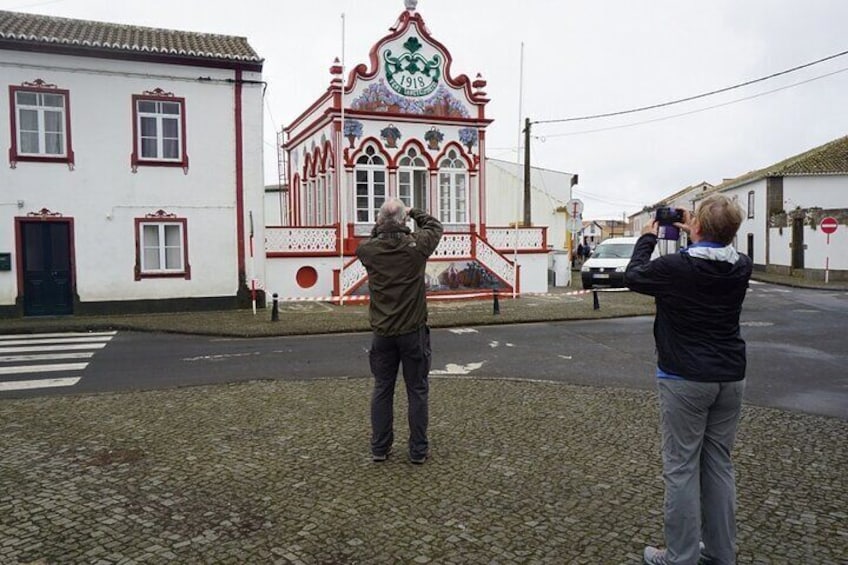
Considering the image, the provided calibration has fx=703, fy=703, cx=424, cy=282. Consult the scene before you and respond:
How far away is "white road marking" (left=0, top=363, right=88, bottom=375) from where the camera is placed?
1025 centimetres

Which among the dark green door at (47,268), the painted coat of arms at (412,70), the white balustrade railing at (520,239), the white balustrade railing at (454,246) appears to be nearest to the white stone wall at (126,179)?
the dark green door at (47,268)

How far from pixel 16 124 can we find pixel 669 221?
17.5m

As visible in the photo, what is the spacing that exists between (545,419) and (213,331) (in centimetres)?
923

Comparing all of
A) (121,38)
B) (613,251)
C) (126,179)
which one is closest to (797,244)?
(613,251)

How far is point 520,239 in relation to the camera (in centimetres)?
2383

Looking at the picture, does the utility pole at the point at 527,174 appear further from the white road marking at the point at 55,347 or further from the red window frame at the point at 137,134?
the white road marking at the point at 55,347

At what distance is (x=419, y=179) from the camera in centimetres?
2341

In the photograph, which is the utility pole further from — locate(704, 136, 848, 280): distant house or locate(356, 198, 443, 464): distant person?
locate(356, 198, 443, 464): distant person

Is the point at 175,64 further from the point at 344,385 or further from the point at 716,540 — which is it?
the point at 716,540

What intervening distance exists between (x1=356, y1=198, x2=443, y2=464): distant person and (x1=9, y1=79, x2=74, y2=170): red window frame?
1457cm

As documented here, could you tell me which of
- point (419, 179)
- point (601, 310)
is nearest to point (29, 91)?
point (419, 179)

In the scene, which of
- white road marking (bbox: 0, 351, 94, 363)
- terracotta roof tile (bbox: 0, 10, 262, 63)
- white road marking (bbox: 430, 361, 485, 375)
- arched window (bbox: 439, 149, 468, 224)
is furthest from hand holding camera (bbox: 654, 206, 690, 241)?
arched window (bbox: 439, 149, 468, 224)

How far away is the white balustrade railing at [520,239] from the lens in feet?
78.1

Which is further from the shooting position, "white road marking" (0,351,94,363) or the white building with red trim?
the white building with red trim
